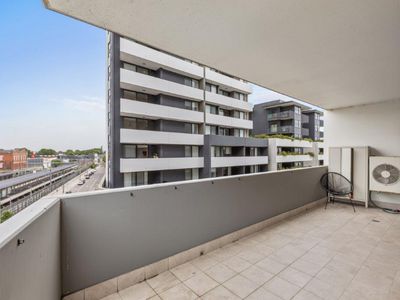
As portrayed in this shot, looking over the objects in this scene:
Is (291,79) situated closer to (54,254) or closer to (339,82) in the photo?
(339,82)

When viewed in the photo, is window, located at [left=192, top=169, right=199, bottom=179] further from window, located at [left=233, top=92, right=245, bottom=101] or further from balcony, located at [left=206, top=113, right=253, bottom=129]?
window, located at [left=233, top=92, right=245, bottom=101]

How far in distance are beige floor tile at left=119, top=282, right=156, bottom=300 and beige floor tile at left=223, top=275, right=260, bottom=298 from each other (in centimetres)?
72

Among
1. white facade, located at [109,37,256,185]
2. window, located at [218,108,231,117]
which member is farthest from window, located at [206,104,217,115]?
window, located at [218,108,231,117]

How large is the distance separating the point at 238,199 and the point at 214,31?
2.17 metres

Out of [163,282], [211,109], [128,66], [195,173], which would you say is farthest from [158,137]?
[163,282]

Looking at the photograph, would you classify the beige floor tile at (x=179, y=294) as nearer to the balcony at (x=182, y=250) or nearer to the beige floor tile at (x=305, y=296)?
the balcony at (x=182, y=250)

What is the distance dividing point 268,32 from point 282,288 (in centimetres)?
241

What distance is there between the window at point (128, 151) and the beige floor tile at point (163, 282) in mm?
A: 10331

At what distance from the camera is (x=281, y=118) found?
24.8 meters

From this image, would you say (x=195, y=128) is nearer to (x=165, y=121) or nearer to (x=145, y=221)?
(x=165, y=121)

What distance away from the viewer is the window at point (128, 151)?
A: 11.6 m

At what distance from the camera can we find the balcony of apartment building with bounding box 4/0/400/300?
4.83ft

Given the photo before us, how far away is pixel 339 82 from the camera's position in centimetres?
315

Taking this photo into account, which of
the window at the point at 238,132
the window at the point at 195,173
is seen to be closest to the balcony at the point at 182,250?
the window at the point at 195,173
